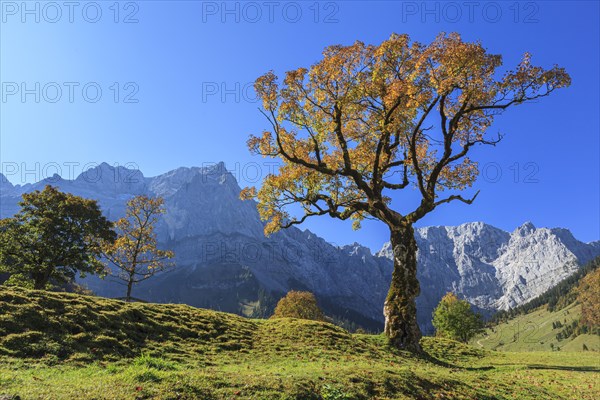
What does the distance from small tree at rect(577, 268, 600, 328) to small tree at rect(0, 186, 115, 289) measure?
293ft

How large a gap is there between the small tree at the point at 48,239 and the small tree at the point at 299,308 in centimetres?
5381

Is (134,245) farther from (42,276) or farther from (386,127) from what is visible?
(386,127)

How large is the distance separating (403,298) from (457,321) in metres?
72.1

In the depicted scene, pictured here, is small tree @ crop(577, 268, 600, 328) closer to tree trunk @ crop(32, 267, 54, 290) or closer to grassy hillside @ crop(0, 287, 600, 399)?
grassy hillside @ crop(0, 287, 600, 399)

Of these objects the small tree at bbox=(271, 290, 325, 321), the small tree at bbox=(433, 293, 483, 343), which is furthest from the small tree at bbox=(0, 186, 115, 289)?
the small tree at bbox=(433, 293, 483, 343)

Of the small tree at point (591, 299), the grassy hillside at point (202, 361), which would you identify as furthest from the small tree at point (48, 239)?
the small tree at point (591, 299)

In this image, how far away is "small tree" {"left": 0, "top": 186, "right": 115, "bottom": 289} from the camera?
49344 millimetres

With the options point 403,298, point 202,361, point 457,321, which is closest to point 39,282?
point 202,361

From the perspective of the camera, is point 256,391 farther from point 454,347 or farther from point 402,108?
point 454,347

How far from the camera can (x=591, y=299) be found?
242 ft

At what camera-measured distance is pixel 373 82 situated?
27109 millimetres

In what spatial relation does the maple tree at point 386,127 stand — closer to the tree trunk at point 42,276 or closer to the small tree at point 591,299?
the tree trunk at point 42,276

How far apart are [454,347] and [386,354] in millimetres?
14687

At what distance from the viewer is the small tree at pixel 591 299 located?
236 feet
